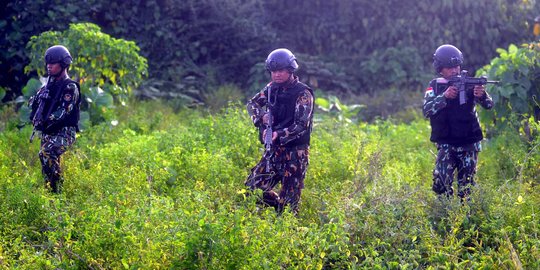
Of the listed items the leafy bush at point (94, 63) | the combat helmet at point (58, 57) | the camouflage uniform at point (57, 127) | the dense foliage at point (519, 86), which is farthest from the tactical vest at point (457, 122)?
the leafy bush at point (94, 63)

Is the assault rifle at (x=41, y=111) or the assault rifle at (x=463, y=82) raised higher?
the assault rifle at (x=463, y=82)

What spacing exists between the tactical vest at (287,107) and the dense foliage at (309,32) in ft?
26.2

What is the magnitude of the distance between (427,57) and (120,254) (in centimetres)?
1245

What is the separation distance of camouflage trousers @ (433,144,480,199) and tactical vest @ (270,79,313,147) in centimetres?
124

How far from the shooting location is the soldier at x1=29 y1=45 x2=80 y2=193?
7.43 m

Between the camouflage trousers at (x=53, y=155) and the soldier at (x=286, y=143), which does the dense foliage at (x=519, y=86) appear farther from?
the camouflage trousers at (x=53, y=155)

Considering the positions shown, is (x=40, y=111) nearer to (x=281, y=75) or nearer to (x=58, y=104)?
(x=58, y=104)

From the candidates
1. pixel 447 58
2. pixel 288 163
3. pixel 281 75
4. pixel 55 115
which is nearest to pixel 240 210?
pixel 288 163

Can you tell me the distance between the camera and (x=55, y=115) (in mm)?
7402

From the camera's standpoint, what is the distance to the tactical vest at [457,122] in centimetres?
673

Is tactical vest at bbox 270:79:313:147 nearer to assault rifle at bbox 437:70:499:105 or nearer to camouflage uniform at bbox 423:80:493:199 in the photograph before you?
camouflage uniform at bbox 423:80:493:199

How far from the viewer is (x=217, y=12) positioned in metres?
15.7

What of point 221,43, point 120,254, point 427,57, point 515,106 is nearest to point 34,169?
point 120,254

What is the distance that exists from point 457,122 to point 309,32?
1019 cm
